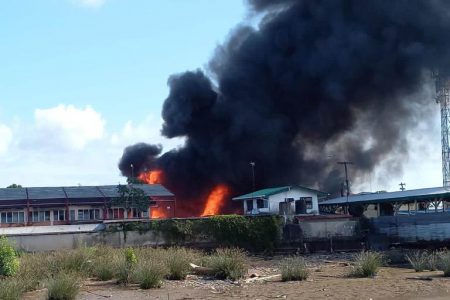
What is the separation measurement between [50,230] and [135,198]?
1959 cm

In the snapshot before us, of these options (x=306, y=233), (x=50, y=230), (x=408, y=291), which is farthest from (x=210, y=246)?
(x=408, y=291)

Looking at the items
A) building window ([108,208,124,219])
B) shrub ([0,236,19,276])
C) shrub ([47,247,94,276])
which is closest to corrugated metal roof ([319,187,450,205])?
building window ([108,208,124,219])

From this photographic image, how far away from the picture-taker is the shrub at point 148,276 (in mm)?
27766

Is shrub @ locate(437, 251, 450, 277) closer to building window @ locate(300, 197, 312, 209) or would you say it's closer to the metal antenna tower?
building window @ locate(300, 197, 312, 209)

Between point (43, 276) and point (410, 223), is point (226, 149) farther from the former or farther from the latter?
point (43, 276)

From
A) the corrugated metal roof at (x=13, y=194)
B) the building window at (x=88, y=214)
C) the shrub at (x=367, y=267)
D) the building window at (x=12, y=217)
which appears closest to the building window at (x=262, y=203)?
the building window at (x=88, y=214)

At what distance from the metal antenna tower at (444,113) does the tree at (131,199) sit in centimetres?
3746

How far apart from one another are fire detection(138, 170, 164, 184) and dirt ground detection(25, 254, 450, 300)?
62.6 m

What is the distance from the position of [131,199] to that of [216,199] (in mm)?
16421

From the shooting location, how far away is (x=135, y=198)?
76750 mm

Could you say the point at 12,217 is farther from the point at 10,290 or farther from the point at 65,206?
the point at 10,290

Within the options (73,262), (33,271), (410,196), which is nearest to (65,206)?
(410,196)

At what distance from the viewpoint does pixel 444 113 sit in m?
77.8

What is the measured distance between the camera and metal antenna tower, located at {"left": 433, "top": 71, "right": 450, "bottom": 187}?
74938mm
